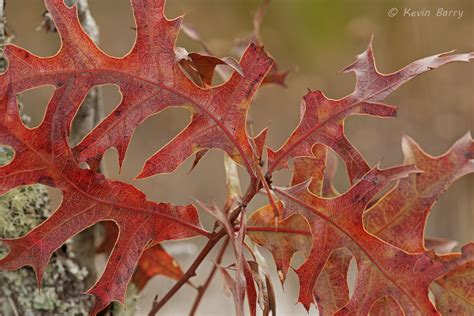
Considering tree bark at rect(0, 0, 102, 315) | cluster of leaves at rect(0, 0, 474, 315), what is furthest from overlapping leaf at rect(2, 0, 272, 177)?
tree bark at rect(0, 0, 102, 315)

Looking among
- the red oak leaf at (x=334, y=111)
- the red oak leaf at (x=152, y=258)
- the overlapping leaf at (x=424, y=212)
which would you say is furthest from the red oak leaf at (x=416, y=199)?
the red oak leaf at (x=152, y=258)

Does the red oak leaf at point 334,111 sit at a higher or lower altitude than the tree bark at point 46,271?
higher

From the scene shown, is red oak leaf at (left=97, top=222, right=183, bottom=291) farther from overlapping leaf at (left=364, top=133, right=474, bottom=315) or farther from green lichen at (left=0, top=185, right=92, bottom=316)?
overlapping leaf at (left=364, top=133, right=474, bottom=315)

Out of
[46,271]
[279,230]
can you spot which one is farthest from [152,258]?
[279,230]

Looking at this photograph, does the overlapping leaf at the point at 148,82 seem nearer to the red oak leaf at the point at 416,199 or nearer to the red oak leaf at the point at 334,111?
the red oak leaf at the point at 334,111

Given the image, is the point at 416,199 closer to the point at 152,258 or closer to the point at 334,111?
the point at 334,111

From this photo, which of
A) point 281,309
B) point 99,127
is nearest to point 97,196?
point 99,127

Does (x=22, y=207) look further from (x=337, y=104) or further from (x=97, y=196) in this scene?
(x=337, y=104)

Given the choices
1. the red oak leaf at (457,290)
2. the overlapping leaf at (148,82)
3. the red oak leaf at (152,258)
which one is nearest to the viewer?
the overlapping leaf at (148,82)
